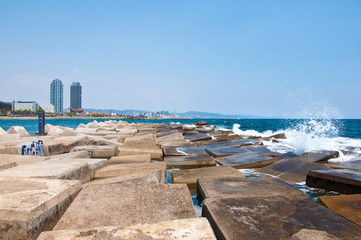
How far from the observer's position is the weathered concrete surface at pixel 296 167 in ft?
10.9

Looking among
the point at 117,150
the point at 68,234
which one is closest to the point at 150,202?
the point at 68,234

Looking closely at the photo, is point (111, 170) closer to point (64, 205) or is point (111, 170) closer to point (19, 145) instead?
point (64, 205)

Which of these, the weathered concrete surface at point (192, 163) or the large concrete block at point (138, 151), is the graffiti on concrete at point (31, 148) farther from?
the weathered concrete surface at point (192, 163)

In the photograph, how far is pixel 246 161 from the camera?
4.05 m

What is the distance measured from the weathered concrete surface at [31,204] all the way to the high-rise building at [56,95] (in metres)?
164

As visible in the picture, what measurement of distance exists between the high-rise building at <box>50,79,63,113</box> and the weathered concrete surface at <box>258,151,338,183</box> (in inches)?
6419

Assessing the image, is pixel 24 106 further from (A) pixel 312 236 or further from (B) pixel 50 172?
(A) pixel 312 236

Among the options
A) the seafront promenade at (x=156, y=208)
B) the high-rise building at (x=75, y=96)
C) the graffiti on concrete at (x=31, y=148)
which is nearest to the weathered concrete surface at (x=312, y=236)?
the seafront promenade at (x=156, y=208)

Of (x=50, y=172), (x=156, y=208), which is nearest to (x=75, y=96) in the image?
(x=50, y=172)

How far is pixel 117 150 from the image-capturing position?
3.95 meters

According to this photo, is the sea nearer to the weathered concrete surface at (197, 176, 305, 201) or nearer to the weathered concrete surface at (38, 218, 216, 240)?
the weathered concrete surface at (197, 176, 305, 201)

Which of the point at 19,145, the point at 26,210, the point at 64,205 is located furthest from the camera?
the point at 19,145

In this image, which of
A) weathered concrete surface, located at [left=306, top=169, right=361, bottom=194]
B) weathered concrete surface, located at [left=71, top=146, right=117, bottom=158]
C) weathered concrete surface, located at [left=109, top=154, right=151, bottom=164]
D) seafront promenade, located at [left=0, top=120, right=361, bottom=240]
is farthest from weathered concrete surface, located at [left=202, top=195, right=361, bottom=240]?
weathered concrete surface, located at [left=71, top=146, right=117, bottom=158]

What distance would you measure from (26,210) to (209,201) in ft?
3.81
